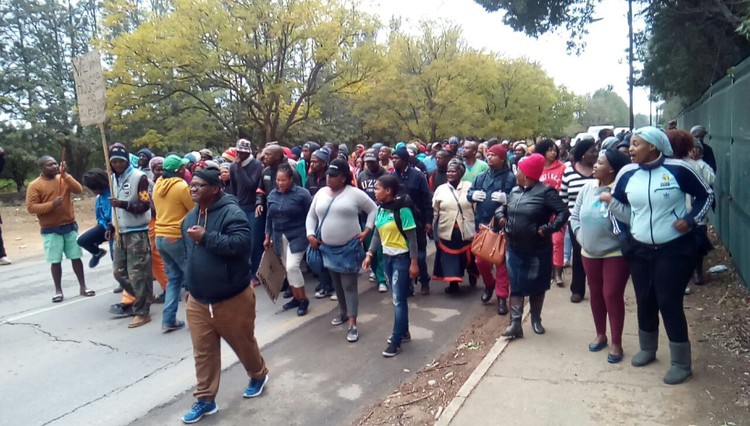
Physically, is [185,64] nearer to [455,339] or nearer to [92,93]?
[92,93]

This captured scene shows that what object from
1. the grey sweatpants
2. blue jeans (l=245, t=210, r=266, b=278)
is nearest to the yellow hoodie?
blue jeans (l=245, t=210, r=266, b=278)

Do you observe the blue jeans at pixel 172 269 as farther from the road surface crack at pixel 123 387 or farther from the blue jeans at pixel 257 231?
the blue jeans at pixel 257 231

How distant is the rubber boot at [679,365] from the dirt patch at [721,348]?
4.5 inches

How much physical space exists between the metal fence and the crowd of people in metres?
0.41

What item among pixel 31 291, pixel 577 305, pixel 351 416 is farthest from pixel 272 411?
pixel 31 291

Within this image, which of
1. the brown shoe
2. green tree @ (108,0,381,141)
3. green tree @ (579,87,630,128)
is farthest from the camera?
green tree @ (579,87,630,128)

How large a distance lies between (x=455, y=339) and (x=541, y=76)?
4035 centimetres

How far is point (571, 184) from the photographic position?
21.1 feet

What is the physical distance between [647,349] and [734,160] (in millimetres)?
3667

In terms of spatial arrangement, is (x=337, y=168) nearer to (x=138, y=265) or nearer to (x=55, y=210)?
(x=138, y=265)

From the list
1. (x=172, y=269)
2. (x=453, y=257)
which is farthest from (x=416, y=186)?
(x=172, y=269)

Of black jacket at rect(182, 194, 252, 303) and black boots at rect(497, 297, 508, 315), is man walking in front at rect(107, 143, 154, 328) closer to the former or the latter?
black jacket at rect(182, 194, 252, 303)

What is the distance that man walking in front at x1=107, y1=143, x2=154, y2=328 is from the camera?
6.55 meters

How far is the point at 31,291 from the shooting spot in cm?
843
